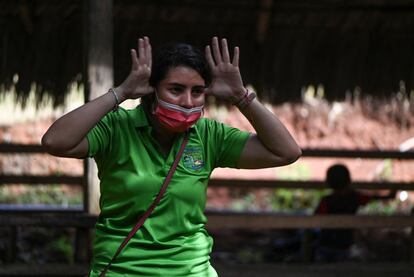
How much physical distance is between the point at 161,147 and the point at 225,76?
34cm

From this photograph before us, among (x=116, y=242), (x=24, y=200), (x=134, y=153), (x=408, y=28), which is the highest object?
(x=408, y=28)

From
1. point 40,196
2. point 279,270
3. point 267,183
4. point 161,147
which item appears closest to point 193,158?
point 161,147

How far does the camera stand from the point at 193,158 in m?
2.60

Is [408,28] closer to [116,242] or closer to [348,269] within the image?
[348,269]

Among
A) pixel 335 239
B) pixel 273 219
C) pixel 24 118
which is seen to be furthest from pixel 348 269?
pixel 24 118

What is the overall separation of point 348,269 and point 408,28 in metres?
2.78

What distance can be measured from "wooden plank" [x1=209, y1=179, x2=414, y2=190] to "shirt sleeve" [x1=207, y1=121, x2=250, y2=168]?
15.3 feet

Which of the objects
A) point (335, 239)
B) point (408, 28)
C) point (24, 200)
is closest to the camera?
point (335, 239)

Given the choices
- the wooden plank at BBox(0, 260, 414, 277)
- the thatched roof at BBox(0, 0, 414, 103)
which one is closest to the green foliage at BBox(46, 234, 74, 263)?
the thatched roof at BBox(0, 0, 414, 103)

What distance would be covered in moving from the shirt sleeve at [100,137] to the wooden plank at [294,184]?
4.84 metres

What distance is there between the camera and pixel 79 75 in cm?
699

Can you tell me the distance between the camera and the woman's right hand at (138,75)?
99.7 inches

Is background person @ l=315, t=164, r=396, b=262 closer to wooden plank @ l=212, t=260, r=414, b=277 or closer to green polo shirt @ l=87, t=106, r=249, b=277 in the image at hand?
wooden plank @ l=212, t=260, r=414, b=277

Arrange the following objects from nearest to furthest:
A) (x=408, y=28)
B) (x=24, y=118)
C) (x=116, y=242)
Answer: (x=116, y=242) < (x=408, y=28) < (x=24, y=118)
